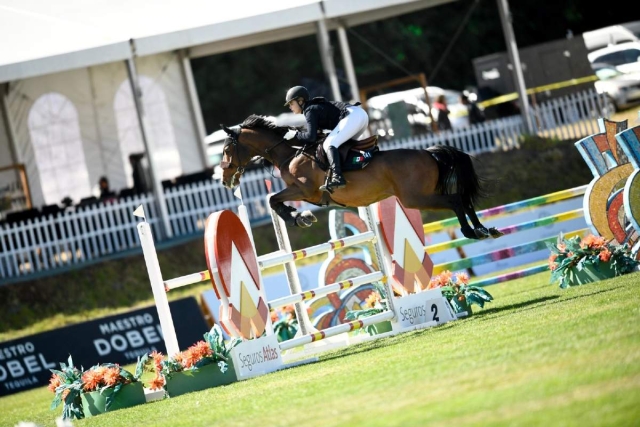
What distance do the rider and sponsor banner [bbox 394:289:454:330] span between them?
135 centimetres

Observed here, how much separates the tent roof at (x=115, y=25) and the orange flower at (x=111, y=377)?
911 cm

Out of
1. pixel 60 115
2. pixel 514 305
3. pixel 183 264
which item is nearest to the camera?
pixel 514 305

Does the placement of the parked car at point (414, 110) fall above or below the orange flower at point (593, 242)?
above

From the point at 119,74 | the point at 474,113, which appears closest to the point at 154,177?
the point at 119,74

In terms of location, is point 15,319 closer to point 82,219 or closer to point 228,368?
point 82,219

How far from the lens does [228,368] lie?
8484 mm

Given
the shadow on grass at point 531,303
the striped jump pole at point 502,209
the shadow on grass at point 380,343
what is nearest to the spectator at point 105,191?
the striped jump pole at point 502,209

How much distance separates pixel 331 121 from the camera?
950 centimetres

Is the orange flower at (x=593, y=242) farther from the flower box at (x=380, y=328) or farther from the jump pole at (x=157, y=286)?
the jump pole at (x=157, y=286)


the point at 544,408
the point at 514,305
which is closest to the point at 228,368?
the point at 514,305

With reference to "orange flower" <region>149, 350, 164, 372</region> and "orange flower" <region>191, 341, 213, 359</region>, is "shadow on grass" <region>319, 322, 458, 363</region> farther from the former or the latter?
"orange flower" <region>149, 350, 164, 372</region>

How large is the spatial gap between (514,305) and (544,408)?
510 centimetres

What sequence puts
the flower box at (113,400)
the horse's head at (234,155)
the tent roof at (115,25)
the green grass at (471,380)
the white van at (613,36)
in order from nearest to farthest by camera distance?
the green grass at (471,380)
the flower box at (113,400)
the horse's head at (234,155)
the tent roof at (115,25)
the white van at (613,36)

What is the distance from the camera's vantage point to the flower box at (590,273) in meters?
10.4
